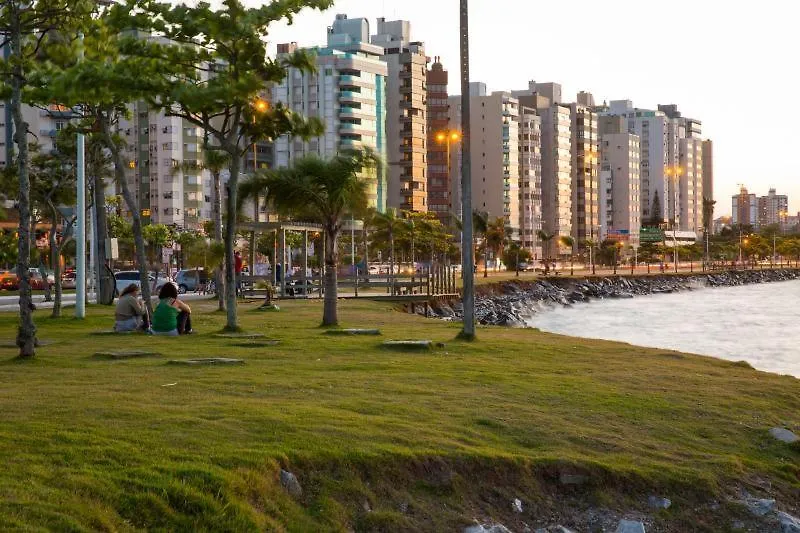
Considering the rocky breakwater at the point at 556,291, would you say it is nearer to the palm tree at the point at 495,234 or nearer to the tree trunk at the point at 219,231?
the palm tree at the point at 495,234

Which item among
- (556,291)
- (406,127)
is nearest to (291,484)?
(556,291)

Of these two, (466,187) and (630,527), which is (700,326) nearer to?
(466,187)

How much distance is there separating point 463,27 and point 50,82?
1333 centimetres

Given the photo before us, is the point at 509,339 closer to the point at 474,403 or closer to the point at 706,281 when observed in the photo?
the point at 474,403

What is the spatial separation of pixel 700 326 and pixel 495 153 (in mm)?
136631

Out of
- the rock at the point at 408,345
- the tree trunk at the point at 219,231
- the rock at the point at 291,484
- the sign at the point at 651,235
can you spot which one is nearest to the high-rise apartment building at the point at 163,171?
the sign at the point at 651,235

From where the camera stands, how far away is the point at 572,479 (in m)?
12.2

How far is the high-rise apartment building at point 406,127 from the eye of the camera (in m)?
166

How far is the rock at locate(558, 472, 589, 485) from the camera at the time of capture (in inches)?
479

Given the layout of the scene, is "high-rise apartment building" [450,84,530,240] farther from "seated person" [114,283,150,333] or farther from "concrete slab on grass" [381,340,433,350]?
"concrete slab on grass" [381,340,433,350]

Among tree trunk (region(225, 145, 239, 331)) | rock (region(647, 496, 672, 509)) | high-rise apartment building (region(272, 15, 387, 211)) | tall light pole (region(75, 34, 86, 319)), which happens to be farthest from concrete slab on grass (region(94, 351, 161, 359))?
high-rise apartment building (region(272, 15, 387, 211))

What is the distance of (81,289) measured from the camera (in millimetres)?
32969

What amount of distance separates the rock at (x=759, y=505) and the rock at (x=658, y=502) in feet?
3.23

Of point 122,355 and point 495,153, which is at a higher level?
point 495,153
